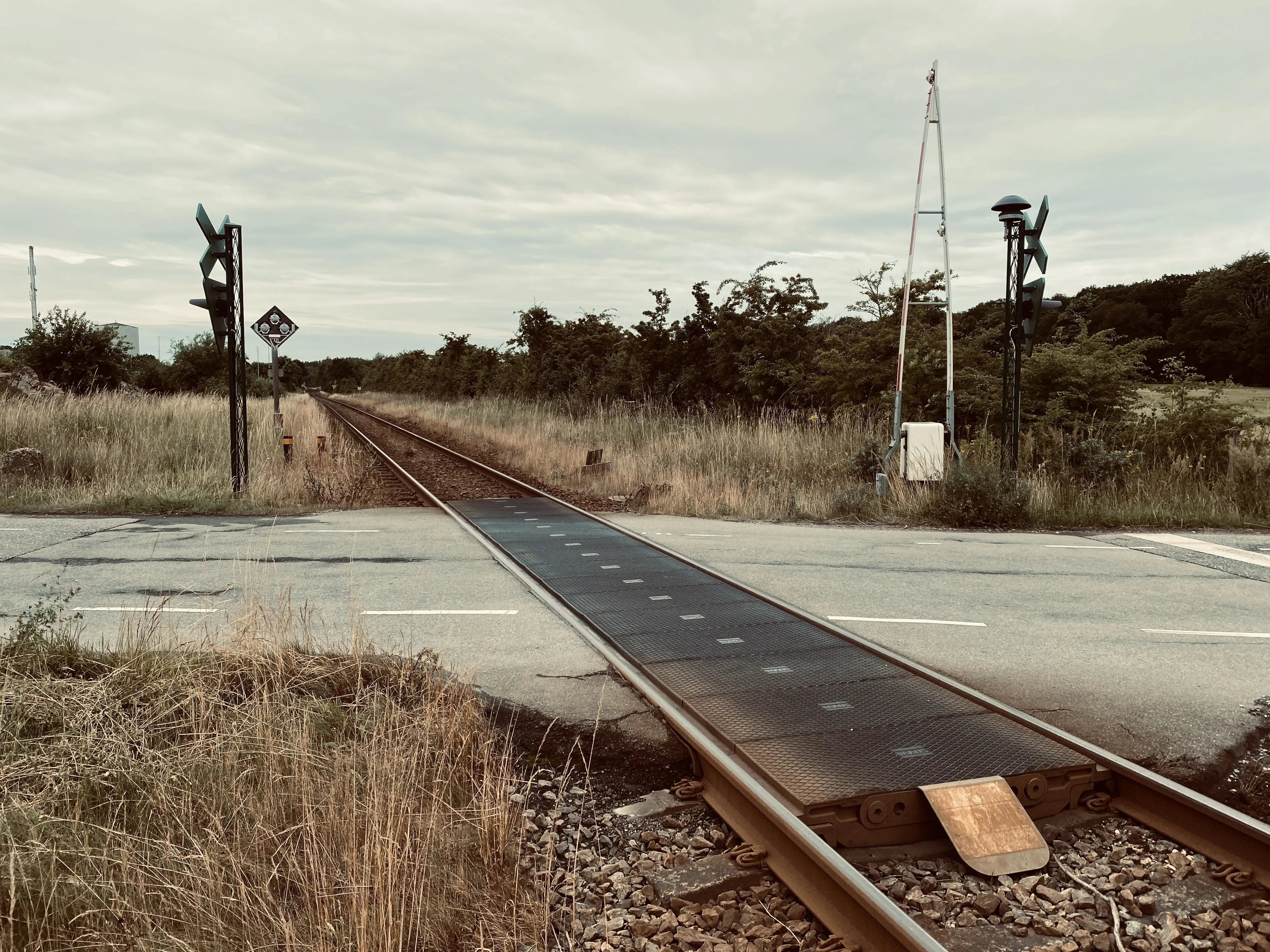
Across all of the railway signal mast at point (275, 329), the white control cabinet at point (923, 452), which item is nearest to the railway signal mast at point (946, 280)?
the white control cabinet at point (923, 452)

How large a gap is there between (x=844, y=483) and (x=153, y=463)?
11.8 meters

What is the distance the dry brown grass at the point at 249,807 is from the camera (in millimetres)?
2904

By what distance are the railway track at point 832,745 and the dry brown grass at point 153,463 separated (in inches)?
312

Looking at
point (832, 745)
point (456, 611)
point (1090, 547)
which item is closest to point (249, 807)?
point (832, 745)

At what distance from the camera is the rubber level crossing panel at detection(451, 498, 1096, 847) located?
145 inches

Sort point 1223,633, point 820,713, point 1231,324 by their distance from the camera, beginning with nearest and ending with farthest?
point 820,713
point 1223,633
point 1231,324

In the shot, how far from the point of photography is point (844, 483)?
47.2ft

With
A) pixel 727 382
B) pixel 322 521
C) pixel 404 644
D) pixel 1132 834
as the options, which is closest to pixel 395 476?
pixel 322 521

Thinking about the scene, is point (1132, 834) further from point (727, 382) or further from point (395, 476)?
point (727, 382)

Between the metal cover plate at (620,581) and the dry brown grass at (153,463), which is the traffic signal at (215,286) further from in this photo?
the metal cover plate at (620,581)

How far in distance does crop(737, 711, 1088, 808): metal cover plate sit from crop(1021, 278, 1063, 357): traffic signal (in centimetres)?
920

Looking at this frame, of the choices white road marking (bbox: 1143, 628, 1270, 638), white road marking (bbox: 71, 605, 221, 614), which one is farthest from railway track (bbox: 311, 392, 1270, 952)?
white road marking (bbox: 71, 605, 221, 614)

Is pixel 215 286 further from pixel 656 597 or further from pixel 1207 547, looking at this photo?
pixel 1207 547

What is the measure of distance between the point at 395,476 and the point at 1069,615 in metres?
14.1
